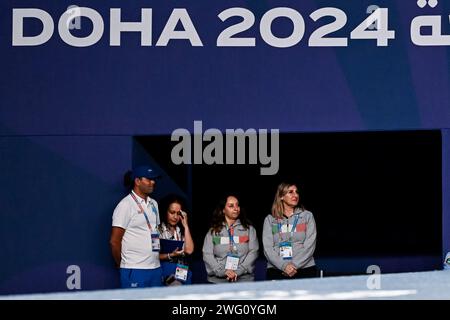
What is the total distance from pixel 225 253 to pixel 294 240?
0.45 m

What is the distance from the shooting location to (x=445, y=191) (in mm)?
A: 5523

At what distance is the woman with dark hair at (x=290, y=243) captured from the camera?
17.8 ft

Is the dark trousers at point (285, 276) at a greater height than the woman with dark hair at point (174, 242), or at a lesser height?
lesser

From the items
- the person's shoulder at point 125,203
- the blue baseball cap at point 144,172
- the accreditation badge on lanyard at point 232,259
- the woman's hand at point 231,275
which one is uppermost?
the blue baseball cap at point 144,172

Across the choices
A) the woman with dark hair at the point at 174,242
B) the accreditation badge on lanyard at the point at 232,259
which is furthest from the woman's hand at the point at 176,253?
the accreditation badge on lanyard at the point at 232,259

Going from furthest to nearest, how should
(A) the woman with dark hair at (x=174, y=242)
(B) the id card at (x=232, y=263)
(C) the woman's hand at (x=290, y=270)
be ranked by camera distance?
(A) the woman with dark hair at (x=174, y=242), (B) the id card at (x=232, y=263), (C) the woman's hand at (x=290, y=270)

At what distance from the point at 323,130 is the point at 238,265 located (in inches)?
39.9

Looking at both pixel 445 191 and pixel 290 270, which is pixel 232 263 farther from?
pixel 445 191

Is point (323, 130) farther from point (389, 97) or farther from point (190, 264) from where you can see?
point (190, 264)

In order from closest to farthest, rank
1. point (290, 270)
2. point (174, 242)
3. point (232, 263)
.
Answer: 1. point (290, 270)
2. point (232, 263)
3. point (174, 242)

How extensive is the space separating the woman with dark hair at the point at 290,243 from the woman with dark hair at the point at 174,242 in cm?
55

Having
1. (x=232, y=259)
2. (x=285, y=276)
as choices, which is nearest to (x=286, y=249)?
(x=285, y=276)

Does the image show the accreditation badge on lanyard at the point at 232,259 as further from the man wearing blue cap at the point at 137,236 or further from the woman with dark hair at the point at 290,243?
the man wearing blue cap at the point at 137,236
